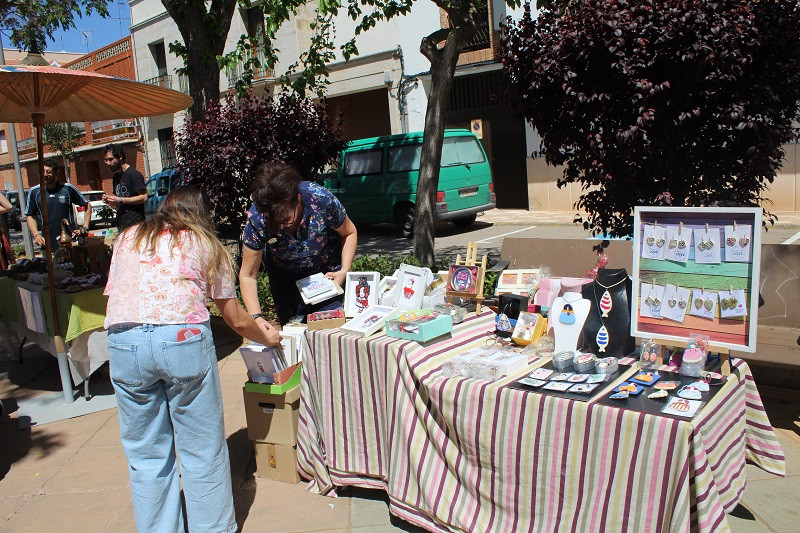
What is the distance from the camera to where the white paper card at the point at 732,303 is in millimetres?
2582

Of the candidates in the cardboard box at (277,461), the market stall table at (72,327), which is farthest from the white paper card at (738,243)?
the market stall table at (72,327)

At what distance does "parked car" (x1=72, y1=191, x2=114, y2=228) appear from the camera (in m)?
7.46

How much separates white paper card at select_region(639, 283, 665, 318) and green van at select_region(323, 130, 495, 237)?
Result: 31.2 ft

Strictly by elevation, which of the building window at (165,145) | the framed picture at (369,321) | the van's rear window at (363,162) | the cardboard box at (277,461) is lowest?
the cardboard box at (277,461)

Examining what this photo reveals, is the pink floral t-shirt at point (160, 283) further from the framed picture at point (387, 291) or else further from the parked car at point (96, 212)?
the parked car at point (96, 212)

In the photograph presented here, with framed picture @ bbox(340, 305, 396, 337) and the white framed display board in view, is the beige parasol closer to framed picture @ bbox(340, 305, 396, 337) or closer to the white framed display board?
framed picture @ bbox(340, 305, 396, 337)

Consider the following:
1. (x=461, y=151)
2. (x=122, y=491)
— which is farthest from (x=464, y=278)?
(x=461, y=151)

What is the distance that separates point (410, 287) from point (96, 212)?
57.9 feet

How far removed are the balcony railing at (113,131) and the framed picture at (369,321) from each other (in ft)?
87.9

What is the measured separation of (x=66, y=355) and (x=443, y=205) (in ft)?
27.1

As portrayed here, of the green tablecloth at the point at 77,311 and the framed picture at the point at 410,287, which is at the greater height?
the framed picture at the point at 410,287

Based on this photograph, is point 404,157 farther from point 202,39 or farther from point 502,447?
point 502,447

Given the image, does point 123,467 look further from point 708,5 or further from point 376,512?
point 708,5

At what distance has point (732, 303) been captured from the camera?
2607 mm
